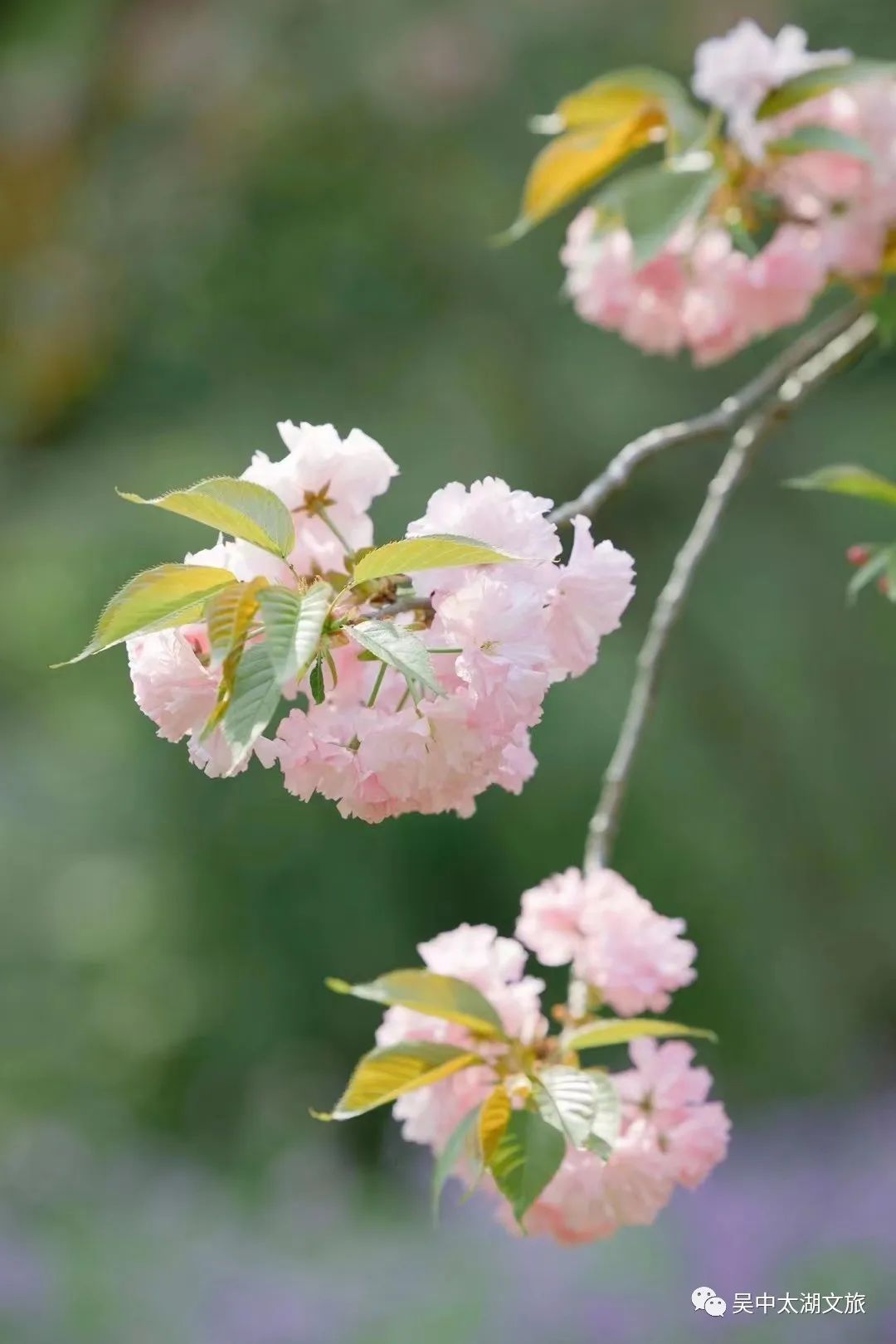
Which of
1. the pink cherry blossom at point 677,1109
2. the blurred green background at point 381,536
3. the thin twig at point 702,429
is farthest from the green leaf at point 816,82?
the blurred green background at point 381,536

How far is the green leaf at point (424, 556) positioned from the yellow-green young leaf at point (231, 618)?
4 centimetres

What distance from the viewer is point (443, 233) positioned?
366cm

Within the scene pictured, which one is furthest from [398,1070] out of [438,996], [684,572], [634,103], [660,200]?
[634,103]

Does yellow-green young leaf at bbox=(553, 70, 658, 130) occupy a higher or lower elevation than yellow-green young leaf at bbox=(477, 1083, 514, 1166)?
higher

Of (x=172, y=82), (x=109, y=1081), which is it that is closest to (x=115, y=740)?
(x=109, y=1081)

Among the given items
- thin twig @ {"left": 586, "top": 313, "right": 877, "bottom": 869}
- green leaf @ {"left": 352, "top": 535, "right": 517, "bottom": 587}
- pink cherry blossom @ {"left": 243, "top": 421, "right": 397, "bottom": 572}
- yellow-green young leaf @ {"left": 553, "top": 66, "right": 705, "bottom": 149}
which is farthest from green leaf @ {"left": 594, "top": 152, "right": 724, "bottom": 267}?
green leaf @ {"left": 352, "top": 535, "right": 517, "bottom": 587}

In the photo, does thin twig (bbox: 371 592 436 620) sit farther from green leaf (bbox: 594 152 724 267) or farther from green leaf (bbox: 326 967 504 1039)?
green leaf (bbox: 594 152 724 267)

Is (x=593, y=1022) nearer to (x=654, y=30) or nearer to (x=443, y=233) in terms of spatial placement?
(x=443, y=233)

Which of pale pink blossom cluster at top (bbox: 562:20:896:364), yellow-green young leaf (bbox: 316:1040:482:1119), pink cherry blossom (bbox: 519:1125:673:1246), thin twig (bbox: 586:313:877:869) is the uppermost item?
pale pink blossom cluster at top (bbox: 562:20:896:364)

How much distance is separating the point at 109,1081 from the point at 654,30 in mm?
2744

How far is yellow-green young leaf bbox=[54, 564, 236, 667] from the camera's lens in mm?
533

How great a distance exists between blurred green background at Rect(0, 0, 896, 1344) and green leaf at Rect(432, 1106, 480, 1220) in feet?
5.92

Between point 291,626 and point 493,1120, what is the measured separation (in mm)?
316

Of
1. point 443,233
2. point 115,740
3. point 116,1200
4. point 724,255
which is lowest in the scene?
point 116,1200
